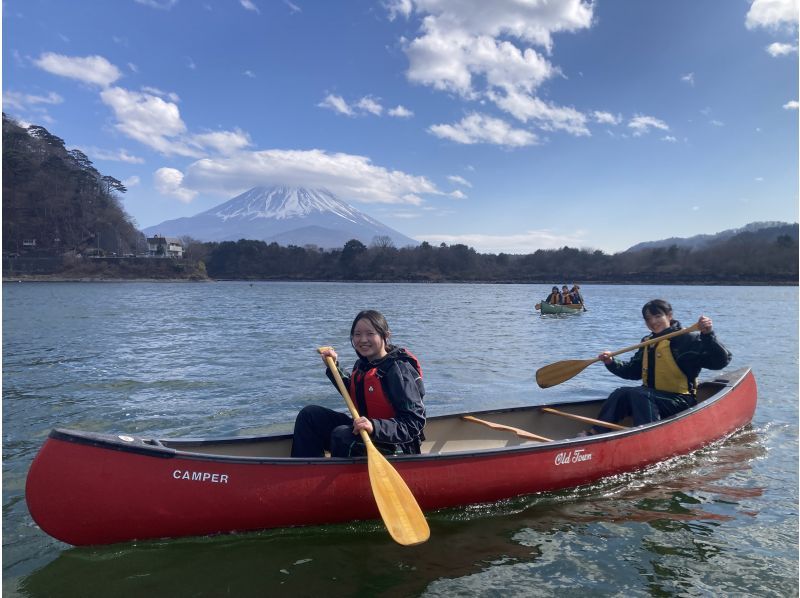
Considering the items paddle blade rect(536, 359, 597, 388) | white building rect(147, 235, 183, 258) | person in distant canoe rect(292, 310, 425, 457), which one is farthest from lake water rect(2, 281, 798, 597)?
white building rect(147, 235, 183, 258)

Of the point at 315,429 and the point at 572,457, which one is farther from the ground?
the point at 315,429

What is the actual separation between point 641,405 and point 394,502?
11.4 ft

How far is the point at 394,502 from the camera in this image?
4.12 m

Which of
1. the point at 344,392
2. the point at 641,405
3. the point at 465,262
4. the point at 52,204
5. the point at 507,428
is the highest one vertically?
the point at 52,204

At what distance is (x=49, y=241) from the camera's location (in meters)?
95.3

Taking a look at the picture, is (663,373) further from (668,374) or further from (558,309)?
(558,309)

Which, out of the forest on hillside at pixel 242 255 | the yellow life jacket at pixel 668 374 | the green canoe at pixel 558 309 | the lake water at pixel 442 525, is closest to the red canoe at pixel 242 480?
the lake water at pixel 442 525

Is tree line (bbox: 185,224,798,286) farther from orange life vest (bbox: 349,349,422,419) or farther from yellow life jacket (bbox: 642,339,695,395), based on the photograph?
orange life vest (bbox: 349,349,422,419)

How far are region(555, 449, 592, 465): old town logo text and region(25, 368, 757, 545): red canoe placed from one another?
0.01 metres

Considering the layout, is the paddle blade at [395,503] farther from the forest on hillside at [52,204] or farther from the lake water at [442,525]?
the forest on hillside at [52,204]

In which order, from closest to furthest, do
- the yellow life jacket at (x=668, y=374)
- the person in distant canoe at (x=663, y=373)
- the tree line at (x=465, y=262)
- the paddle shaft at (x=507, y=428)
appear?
the paddle shaft at (x=507, y=428)
the person in distant canoe at (x=663, y=373)
the yellow life jacket at (x=668, y=374)
the tree line at (x=465, y=262)

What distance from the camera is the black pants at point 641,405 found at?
617 centimetres

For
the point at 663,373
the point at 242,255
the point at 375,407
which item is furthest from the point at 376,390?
the point at 242,255

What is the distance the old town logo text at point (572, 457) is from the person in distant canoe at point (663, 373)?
2.92 feet
